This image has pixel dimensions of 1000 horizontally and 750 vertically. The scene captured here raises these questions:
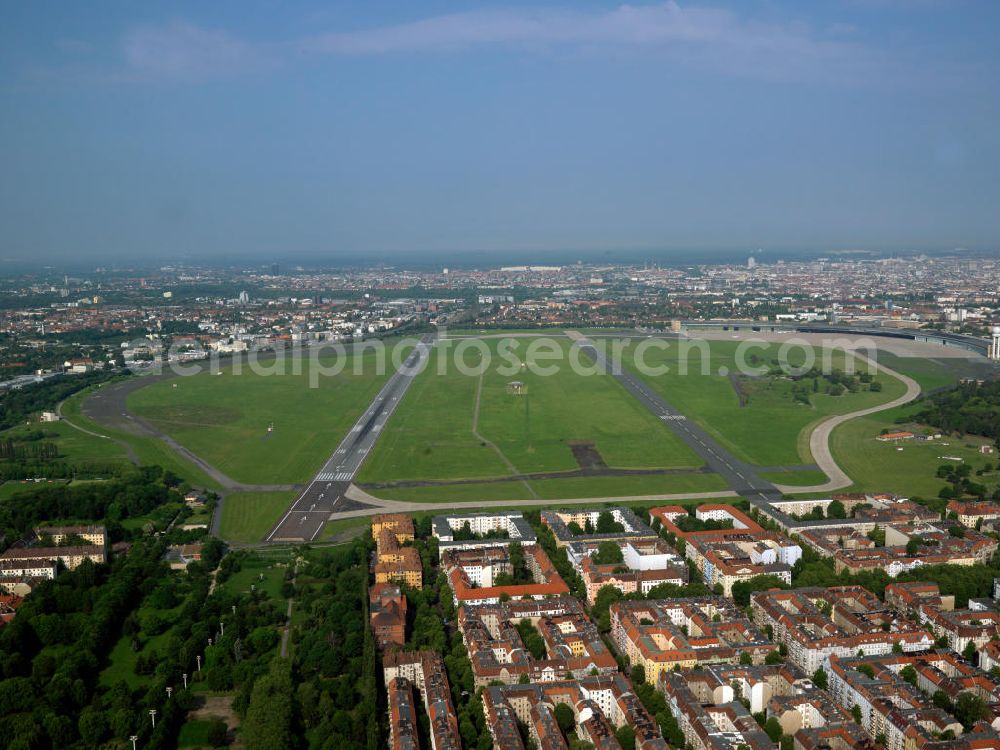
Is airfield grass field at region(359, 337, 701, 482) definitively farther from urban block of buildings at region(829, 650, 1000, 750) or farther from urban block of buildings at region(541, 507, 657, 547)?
urban block of buildings at region(829, 650, 1000, 750)

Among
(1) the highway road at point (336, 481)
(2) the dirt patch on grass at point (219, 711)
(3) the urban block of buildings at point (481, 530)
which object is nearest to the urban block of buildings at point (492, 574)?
(3) the urban block of buildings at point (481, 530)

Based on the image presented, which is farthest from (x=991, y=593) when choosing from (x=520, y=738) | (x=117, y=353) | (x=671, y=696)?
(x=117, y=353)

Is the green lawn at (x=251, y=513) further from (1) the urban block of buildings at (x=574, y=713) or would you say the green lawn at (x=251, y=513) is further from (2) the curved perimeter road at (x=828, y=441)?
(2) the curved perimeter road at (x=828, y=441)

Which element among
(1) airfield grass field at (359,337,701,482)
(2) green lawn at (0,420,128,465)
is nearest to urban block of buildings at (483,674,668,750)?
(1) airfield grass field at (359,337,701,482)

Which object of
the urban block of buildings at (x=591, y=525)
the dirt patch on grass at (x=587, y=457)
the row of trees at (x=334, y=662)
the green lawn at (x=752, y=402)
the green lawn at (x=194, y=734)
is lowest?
the green lawn at (x=194, y=734)

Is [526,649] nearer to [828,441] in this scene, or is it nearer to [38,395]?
[828,441]
